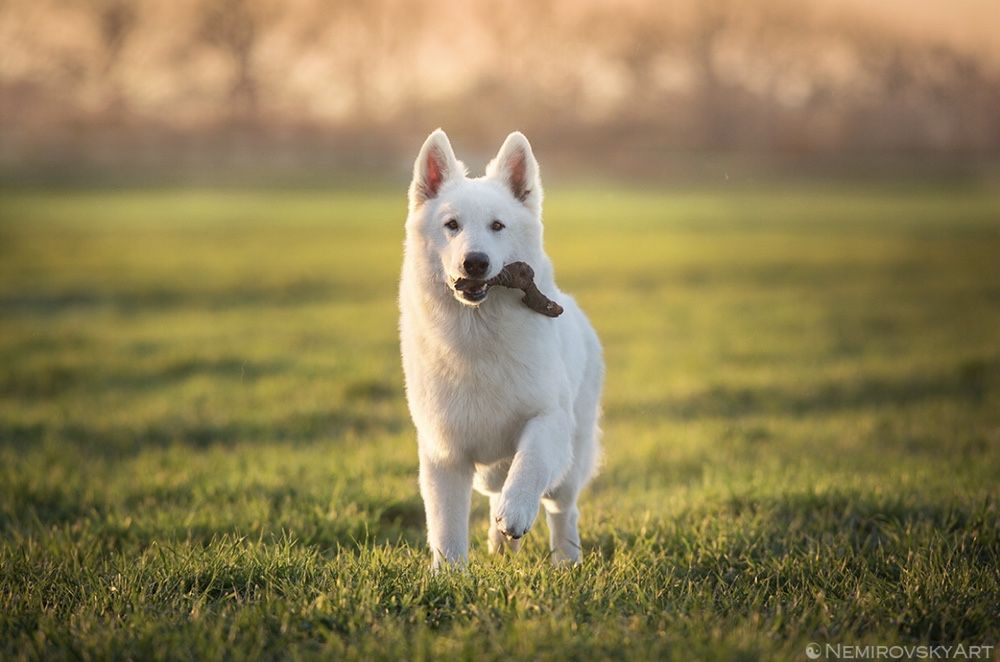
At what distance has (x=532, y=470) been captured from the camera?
4535mm

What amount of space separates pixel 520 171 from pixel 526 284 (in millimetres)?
666

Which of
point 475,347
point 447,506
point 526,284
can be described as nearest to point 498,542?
point 447,506

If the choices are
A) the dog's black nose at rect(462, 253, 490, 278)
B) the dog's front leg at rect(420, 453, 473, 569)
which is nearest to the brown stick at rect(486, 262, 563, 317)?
the dog's black nose at rect(462, 253, 490, 278)

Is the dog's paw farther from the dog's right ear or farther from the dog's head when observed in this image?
the dog's right ear

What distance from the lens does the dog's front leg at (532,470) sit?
4.36 metres

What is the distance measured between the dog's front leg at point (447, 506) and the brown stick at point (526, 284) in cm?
88

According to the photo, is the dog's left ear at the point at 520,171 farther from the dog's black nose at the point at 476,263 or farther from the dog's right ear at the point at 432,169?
the dog's black nose at the point at 476,263

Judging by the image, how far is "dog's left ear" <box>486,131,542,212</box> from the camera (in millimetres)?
5098

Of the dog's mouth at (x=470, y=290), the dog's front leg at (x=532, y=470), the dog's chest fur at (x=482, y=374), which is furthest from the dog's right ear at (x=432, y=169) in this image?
the dog's front leg at (x=532, y=470)

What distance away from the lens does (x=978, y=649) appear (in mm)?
3947

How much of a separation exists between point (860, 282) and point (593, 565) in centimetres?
1924

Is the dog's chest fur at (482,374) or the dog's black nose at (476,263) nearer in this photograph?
the dog's black nose at (476,263)

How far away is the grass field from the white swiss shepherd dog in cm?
45

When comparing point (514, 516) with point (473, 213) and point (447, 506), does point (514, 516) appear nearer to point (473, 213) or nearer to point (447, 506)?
point (447, 506)
